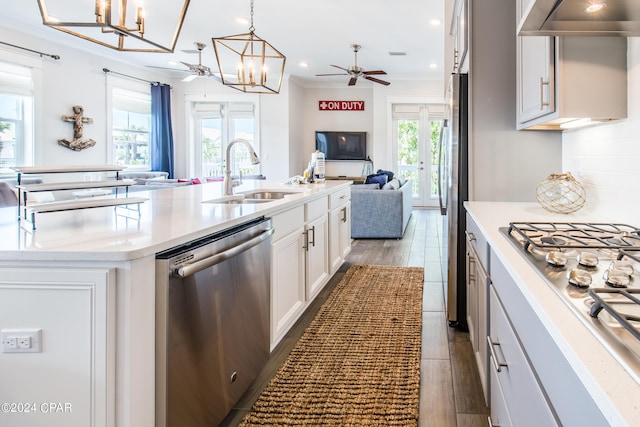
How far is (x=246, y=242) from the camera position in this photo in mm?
1845

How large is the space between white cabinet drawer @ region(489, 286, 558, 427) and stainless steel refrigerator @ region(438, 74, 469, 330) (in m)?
1.23

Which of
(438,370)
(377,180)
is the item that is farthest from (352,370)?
(377,180)

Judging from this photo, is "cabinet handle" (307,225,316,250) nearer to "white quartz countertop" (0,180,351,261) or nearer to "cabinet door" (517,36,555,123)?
"white quartz countertop" (0,180,351,261)

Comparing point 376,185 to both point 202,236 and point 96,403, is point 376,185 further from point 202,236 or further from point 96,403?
point 96,403

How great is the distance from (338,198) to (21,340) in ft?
10.1

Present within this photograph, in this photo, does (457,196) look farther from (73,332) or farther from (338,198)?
→ (73,332)

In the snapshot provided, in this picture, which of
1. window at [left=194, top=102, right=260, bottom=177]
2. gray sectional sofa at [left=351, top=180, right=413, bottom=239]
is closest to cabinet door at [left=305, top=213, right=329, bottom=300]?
gray sectional sofa at [left=351, top=180, right=413, bottom=239]

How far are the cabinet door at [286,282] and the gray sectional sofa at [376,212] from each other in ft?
10.9

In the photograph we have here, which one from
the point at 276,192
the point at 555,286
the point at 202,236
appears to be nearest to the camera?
the point at 555,286

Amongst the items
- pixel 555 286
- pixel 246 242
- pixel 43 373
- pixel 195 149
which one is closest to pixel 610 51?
pixel 555 286

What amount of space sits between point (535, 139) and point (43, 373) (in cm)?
246

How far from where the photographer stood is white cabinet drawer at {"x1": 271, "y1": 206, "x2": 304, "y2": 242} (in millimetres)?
2342

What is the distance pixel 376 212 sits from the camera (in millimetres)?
6156

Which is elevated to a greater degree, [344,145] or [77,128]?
[344,145]
